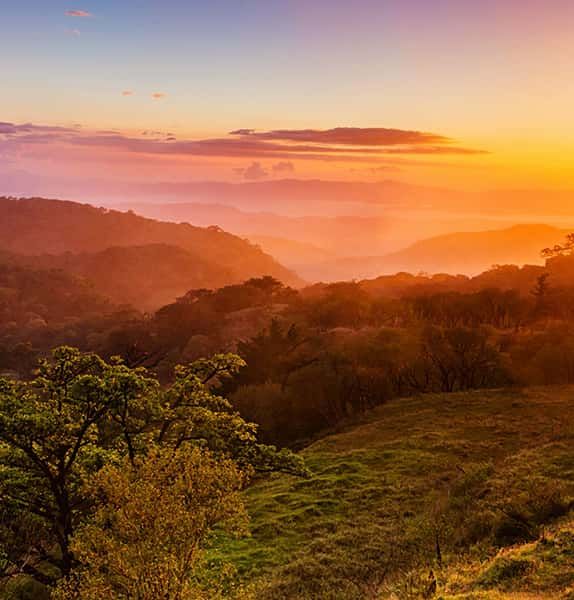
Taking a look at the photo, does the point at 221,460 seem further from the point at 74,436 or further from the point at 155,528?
the point at 74,436

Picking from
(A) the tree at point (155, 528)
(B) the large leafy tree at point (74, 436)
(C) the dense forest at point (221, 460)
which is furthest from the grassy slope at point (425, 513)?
(A) the tree at point (155, 528)

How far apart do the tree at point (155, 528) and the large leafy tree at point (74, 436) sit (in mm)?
1432

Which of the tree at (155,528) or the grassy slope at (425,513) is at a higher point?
the tree at (155,528)

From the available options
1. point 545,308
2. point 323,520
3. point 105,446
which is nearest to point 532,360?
point 545,308

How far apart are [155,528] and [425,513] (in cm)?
2207

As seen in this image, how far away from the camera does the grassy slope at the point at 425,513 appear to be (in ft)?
76.9

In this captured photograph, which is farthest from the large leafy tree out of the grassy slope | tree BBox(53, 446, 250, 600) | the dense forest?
the grassy slope

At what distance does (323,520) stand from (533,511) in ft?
41.4

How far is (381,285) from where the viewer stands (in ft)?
610

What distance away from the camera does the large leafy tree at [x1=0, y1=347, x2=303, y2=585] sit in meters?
20.8

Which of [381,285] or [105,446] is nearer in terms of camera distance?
[105,446]

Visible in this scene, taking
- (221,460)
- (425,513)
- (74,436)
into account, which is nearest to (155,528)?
(221,460)

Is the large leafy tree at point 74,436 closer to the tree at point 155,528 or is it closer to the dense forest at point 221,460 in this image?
the dense forest at point 221,460

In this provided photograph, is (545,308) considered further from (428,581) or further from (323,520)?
(428,581)
